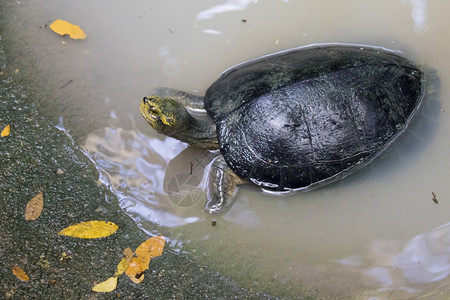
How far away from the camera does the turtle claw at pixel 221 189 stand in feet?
10.9

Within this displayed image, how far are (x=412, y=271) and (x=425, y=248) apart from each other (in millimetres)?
253

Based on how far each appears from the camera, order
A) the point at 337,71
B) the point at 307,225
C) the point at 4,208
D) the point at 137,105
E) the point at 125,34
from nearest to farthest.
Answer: the point at 4,208 < the point at 337,71 < the point at 307,225 < the point at 137,105 < the point at 125,34

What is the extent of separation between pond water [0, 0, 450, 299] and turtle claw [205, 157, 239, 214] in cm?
8

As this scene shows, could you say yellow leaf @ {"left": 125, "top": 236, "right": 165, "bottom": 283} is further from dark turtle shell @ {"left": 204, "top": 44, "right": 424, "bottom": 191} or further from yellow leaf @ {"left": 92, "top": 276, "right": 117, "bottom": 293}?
dark turtle shell @ {"left": 204, "top": 44, "right": 424, "bottom": 191}

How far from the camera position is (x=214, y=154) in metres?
3.64

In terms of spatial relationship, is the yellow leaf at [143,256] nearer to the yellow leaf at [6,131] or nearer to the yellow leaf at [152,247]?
the yellow leaf at [152,247]

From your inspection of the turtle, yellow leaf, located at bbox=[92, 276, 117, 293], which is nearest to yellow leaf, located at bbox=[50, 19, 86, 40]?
the turtle

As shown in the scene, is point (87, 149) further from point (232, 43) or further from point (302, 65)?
point (302, 65)

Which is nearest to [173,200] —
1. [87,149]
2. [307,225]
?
[87,149]

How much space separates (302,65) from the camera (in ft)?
10.8

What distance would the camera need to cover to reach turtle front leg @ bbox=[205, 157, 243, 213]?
3.33 metres

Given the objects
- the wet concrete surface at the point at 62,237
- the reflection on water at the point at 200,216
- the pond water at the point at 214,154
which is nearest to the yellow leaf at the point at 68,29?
the pond water at the point at 214,154

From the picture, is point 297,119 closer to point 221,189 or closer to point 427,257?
point 221,189

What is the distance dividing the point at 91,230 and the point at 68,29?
226 cm
